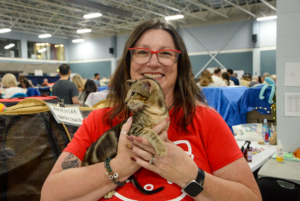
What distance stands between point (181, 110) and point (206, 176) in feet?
1.11

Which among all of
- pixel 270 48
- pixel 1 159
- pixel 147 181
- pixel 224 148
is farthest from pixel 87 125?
pixel 270 48

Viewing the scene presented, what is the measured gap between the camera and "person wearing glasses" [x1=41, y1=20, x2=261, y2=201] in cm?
97

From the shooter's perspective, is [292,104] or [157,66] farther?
[292,104]

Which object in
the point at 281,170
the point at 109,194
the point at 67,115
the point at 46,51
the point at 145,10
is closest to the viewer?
the point at 109,194

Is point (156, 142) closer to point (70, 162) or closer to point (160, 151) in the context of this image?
point (160, 151)

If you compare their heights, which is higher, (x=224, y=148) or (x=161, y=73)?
(x=161, y=73)

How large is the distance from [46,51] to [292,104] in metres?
19.1

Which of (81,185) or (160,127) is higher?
(160,127)

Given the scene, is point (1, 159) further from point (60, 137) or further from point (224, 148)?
point (224, 148)

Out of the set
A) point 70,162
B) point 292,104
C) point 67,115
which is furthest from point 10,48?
point 70,162

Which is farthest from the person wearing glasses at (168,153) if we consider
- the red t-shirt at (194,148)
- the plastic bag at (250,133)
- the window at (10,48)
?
the window at (10,48)

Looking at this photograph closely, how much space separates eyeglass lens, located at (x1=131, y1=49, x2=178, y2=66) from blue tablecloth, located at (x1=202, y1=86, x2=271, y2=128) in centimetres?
291

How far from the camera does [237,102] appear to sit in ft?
13.4

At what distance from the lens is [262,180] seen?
68.7 inches
